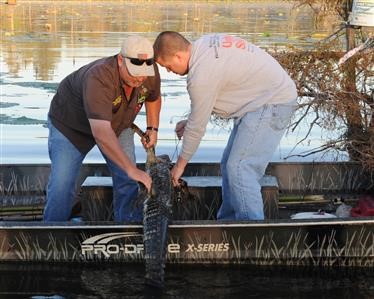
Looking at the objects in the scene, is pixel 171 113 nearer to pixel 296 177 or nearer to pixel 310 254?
pixel 296 177

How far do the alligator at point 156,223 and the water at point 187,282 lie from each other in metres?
0.26

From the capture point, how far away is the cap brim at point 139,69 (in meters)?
6.09

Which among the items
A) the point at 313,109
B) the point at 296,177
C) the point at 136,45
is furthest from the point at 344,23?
the point at 136,45

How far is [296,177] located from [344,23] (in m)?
2.06

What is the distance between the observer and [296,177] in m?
8.77

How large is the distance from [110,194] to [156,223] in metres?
1.30

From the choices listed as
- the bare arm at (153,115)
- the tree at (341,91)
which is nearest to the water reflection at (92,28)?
the tree at (341,91)

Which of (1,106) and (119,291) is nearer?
(119,291)

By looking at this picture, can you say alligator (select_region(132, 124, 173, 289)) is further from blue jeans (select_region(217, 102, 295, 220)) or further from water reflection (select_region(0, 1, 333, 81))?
water reflection (select_region(0, 1, 333, 81))

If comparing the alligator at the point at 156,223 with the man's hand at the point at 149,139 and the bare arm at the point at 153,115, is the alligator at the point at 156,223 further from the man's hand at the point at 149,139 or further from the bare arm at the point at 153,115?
the bare arm at the point at 153,115

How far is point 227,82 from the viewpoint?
6422 mm

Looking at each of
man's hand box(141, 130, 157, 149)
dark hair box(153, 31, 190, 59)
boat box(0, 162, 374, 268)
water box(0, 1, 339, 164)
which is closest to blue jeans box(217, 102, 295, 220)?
boat box(0, 162, 374, 268)

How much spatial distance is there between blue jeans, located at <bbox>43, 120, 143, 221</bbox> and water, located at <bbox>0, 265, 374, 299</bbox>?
1.59 ft

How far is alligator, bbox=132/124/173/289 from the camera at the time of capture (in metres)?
6.30
